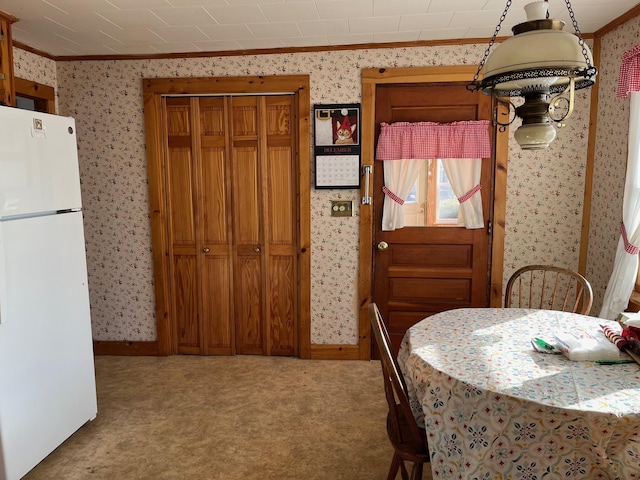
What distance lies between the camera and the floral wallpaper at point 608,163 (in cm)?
284

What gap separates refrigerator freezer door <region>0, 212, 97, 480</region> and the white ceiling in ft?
3.98

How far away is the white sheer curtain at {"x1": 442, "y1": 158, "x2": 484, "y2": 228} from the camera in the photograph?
3357mm

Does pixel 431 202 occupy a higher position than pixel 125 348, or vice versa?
pixel 431 202

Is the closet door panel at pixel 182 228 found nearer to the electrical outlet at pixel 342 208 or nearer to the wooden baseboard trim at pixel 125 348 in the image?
the wooden baseboard trim at pixel 125 348

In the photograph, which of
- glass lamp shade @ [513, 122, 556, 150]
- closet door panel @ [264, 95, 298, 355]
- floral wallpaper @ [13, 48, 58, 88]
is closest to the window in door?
closet door panel @ [264, 95, 298, 355]

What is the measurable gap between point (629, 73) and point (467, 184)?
116 centimetres

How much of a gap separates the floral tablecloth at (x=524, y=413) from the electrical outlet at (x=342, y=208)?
5.72ft

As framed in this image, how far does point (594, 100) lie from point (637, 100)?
589 mm

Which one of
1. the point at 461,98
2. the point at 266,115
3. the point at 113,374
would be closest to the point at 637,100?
the point at 461,98

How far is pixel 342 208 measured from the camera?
3492 mm

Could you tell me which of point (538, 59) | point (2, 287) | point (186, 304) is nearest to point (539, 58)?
point (538, 59)

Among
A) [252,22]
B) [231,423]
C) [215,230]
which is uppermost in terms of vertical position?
[252,22]

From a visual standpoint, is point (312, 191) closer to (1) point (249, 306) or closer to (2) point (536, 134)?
(1) point (249, 306)

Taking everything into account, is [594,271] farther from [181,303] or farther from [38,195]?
[38,195]
